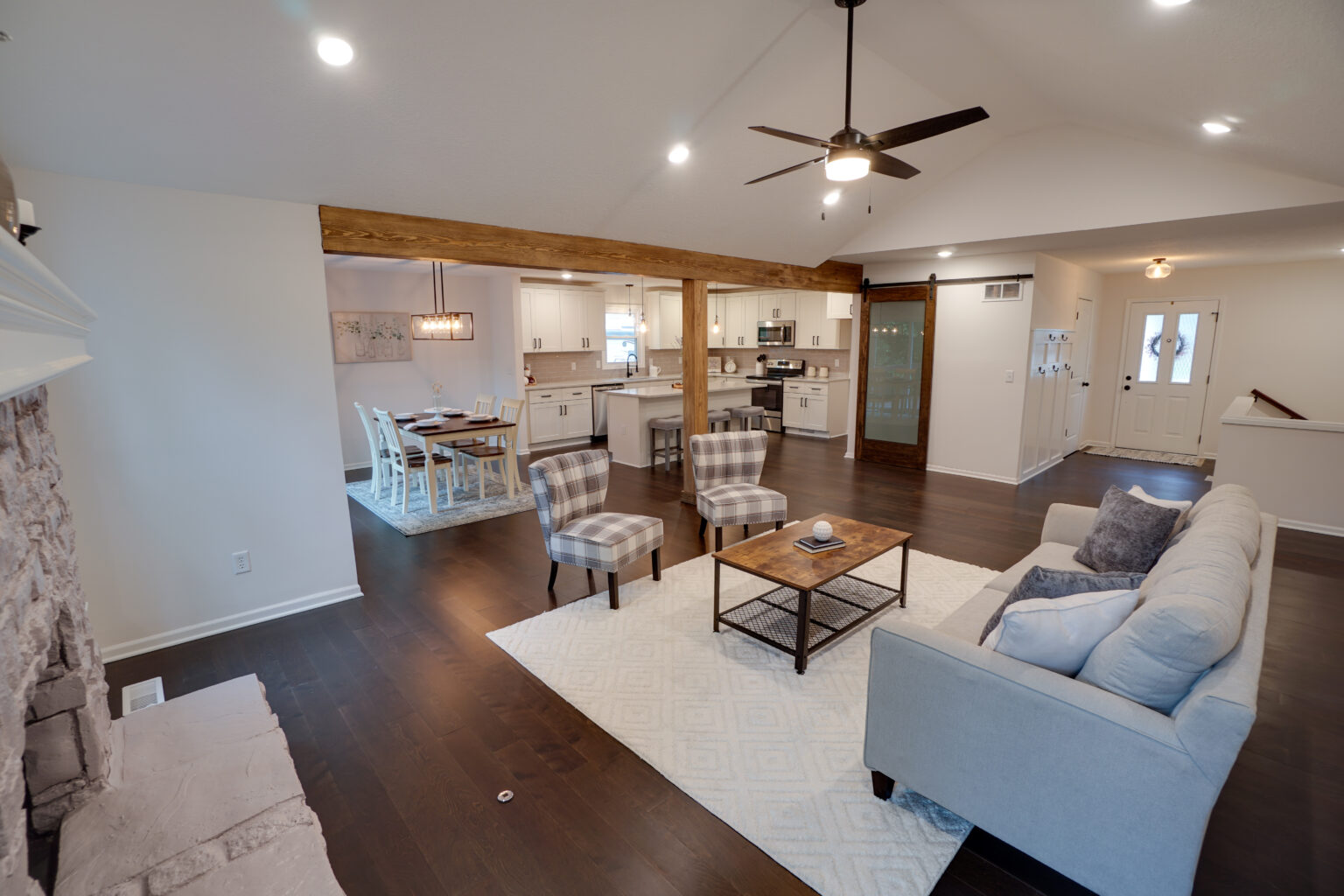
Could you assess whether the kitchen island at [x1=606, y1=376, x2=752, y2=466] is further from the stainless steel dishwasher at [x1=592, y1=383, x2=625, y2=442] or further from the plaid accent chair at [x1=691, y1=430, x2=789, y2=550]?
the plaid accent chair at [x1=691, y1=430, x2=789, y2=550]

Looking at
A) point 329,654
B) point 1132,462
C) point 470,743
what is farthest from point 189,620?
point 1132,462

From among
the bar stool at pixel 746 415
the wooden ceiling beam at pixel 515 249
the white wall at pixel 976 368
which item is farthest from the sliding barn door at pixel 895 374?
the wooden ceiling beam at pixel 515 249

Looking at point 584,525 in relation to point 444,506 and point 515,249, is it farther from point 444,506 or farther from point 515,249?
point 444,506

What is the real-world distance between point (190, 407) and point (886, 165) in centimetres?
377

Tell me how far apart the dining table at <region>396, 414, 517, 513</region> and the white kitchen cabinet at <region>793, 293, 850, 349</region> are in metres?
5.50

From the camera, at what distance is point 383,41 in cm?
248

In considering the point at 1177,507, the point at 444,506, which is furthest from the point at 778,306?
the point at 1177,507

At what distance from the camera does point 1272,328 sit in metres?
7.21

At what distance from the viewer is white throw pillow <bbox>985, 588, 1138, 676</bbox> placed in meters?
1.77

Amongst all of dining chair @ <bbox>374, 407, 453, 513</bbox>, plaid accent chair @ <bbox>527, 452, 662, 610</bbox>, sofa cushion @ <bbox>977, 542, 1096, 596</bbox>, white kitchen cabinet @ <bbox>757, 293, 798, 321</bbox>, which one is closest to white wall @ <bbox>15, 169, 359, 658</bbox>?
plaid accent chair @ <bbox>527, 452, 662, 610</bbox>

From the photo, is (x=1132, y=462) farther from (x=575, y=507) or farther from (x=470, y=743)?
(x=470, y=743)

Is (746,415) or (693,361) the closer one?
(693,361)

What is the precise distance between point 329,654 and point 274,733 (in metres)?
1.07

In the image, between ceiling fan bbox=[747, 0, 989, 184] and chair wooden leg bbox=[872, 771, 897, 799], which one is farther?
ceiling fan bbox=[747, 0, 989, 184]
